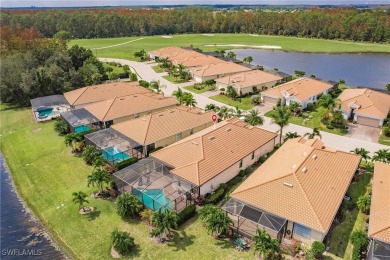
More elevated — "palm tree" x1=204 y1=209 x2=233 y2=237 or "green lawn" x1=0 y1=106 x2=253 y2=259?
"palm tree" x1=204 y1=209 x2=233 y2=237

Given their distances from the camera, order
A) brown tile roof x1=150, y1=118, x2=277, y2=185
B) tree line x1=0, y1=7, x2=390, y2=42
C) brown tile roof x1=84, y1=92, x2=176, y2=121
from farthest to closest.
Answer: tree line x1=0, y1=7, x2=390, y2=42
brown tile roof x1=84, y1=92, x2=176, y2=121
brown tile roof x1=150, y1=118, x2=277, y2=185

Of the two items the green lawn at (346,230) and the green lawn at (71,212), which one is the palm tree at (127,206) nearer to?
the green lawn at (71,212)

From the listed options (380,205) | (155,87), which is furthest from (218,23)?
(380,205)

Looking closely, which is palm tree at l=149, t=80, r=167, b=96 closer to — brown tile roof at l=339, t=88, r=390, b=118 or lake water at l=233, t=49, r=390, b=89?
brown tile roof at l=339, t=88, r=390, b=118

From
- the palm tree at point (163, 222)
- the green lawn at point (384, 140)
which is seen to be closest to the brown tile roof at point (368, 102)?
the green lawn at point (384, 140)

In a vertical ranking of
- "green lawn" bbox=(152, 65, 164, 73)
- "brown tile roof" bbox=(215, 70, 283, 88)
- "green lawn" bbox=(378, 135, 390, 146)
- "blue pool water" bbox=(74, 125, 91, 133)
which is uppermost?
"brown tile roof" bbox=(215, 70, 283, 88)

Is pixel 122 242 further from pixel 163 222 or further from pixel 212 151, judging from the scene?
pixel 212 151

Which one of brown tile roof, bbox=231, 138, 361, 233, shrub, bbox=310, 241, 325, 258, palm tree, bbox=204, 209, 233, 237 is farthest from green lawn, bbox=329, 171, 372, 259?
palm tree, bbox=204, 209, 233, 237

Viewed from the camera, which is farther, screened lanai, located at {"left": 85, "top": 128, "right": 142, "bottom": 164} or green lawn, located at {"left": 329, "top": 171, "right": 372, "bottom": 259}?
screened lanai, located at {"left": 85, "top": 128, "right": 142, "bottom": 164}
